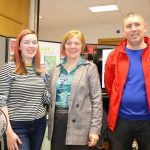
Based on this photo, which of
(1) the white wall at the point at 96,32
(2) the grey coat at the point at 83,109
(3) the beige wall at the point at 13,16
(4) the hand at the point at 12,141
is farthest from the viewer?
(1) the white wall at the point at 96,32

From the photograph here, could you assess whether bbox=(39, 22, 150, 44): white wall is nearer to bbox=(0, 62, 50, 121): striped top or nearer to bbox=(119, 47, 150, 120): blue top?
bbox=(119, 47, 150, 120): blue top

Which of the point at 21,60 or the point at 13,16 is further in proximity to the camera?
the point at 13,16

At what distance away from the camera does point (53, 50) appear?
253 cm

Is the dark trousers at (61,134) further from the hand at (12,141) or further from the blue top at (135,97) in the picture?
the blue top at (135,97)

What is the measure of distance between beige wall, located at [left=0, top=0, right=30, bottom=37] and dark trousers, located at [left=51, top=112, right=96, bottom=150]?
6.53 ft

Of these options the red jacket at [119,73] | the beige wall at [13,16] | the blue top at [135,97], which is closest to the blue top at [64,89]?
the red jacket at [119,73]

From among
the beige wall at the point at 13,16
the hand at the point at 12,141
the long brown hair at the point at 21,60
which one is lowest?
the hand at the point at 12,141

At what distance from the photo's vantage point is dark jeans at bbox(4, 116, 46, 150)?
1374mm

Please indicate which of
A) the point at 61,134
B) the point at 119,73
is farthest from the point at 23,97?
the point at 119,73

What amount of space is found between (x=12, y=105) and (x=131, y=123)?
2.59 feet

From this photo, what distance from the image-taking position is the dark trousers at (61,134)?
1450 mm

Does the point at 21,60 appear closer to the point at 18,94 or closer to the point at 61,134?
the point at 18,94

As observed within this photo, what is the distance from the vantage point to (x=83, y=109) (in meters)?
1.45

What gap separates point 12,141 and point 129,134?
77 cm
